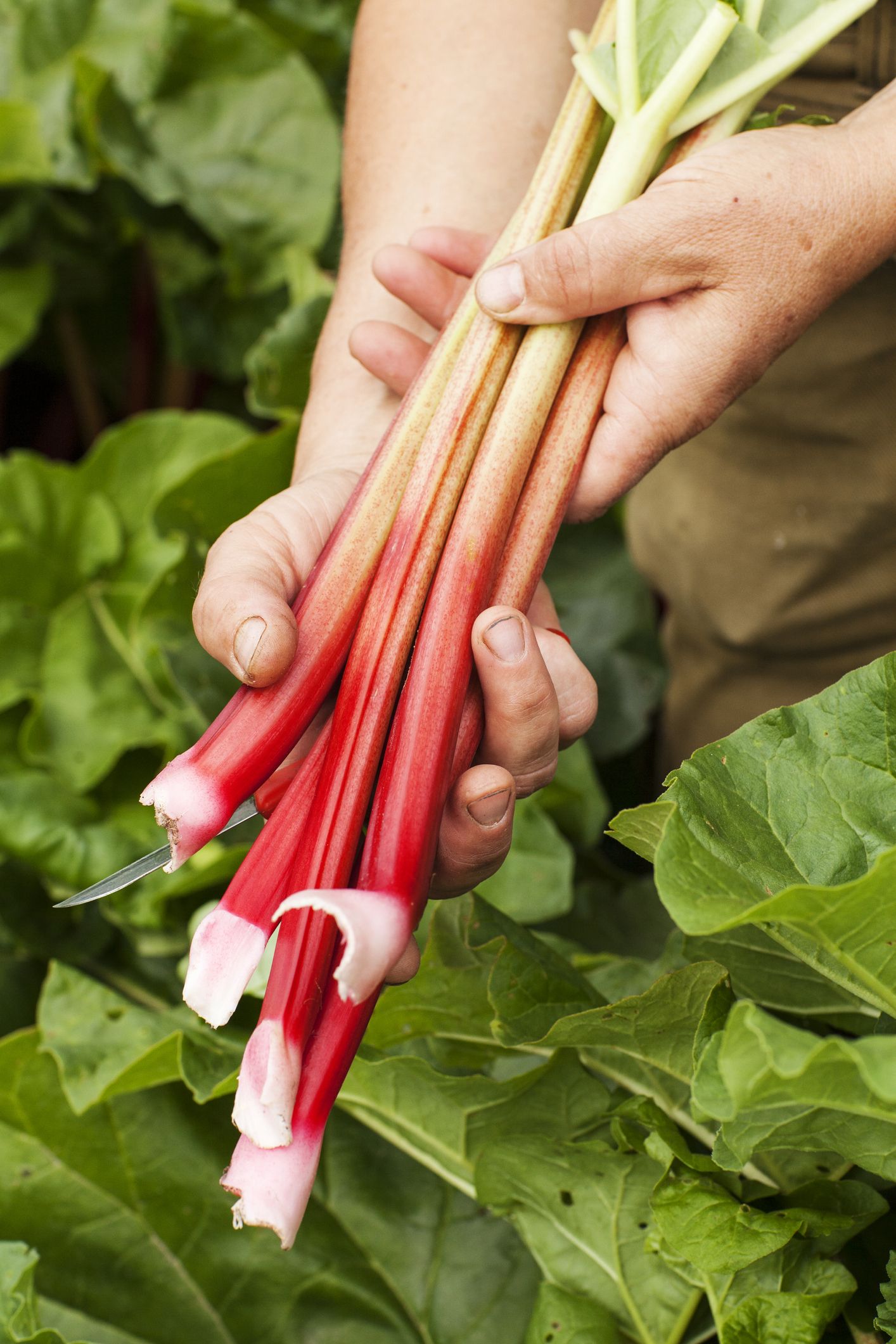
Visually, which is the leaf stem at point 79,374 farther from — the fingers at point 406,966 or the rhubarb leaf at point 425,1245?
the fingers at point 406,966

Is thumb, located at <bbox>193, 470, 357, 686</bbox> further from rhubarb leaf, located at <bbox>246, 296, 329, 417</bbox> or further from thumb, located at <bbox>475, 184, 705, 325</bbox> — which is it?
rhubarb leaf, located at <bbox>246, 296, 329, 417</bbox>

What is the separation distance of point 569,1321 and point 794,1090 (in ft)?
1.53

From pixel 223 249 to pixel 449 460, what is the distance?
6.92 ft

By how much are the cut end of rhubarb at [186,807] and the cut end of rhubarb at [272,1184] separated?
0.22 metres

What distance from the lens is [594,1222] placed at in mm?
1149

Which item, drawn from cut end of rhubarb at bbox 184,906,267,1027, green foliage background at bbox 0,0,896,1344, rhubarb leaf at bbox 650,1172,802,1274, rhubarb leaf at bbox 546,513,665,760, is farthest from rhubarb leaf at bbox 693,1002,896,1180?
rhubarb leaf at bbox 546,513,665,760

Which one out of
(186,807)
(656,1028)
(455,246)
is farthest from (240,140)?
(656,1028)

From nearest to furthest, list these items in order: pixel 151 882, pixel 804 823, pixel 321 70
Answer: pixel 804 823 → pixel 151 882 → pixel 321 70

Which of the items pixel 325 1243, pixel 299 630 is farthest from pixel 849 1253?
pixel 299 630

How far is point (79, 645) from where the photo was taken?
2.18 m

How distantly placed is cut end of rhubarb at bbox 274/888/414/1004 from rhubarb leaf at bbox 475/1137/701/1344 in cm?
38

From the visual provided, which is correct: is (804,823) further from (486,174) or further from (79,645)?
(79,645)

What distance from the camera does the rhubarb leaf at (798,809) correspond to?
34.6 inches

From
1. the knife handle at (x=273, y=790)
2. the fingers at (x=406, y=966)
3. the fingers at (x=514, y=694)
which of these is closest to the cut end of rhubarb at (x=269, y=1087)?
the fingers at (x=406, y=966)
